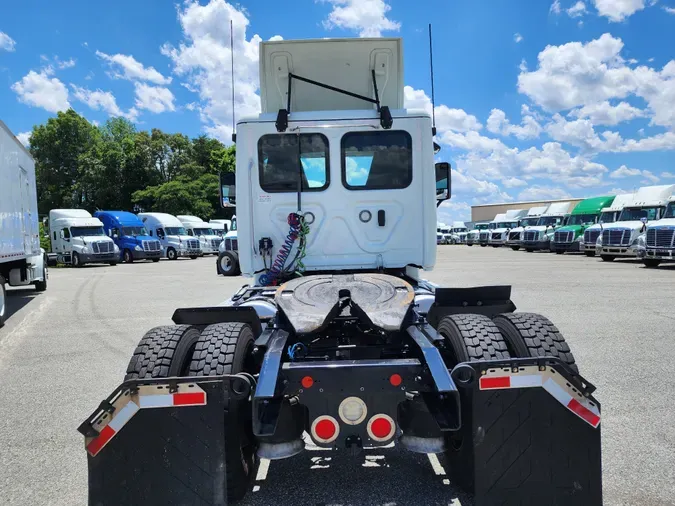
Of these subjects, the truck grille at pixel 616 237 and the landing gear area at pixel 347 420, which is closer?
the landing gear area at pixel 347 420

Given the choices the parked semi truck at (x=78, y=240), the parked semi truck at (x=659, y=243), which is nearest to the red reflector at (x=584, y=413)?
the parked semi truck at (x=659, y=243)

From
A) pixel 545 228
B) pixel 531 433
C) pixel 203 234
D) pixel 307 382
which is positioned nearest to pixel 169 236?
pixel 203 234

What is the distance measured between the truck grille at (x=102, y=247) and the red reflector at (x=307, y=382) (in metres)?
27.3

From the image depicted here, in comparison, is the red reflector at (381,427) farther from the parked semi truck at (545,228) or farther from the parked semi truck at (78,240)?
the parked semi truck at (545,228)

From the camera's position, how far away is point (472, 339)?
2.90m

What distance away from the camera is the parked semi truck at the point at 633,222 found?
71.2ft

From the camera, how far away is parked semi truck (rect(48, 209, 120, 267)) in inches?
1059

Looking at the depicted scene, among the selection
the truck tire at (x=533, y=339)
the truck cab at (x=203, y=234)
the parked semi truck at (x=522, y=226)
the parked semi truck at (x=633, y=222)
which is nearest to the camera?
the truck tire at (x=533, y=339)

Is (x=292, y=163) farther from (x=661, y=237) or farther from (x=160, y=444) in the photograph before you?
(x=661, y=237)

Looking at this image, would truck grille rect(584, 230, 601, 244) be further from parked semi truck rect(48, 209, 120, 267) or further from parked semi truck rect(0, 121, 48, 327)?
parked semi truck rect(48, 209, 120, 267)

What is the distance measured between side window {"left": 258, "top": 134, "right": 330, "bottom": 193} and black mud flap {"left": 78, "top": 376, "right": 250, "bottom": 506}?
2755 millimetres

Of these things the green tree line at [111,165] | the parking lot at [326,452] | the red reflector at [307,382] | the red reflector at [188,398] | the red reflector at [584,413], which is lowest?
the parking lot at [326,452]

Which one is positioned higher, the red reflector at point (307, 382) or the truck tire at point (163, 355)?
the truck tire at point (163, 355)

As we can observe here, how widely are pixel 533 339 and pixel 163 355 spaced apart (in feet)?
6.82
